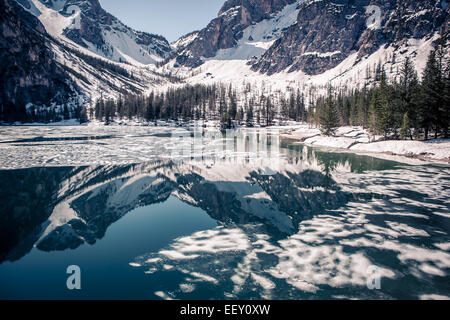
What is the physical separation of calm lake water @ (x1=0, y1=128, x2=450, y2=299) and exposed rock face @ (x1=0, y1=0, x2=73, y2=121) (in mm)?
143021

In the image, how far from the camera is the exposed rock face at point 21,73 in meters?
124

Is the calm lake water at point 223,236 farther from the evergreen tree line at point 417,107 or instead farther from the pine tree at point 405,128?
the evergreen tree line at point 417,107

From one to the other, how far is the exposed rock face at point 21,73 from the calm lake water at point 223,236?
143m

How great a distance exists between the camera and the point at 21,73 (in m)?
134

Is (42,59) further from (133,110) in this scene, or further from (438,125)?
(438,125)

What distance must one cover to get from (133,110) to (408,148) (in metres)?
128

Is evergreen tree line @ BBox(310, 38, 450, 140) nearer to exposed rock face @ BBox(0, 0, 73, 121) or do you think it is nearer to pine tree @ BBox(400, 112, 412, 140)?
pine tree @ BBox(400, 112, 412, 140)

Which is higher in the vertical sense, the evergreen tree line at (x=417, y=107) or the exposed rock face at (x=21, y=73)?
the exposed rock face at (x=21, y=73)

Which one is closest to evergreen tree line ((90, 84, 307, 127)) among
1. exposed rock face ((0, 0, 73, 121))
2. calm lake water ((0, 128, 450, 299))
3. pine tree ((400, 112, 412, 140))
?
exposed rock face ((0, 0, 73, 121))

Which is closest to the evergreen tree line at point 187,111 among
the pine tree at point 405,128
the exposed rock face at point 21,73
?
the exposed rock face at point 21,73

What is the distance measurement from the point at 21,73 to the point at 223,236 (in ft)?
582

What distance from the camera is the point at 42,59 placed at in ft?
502

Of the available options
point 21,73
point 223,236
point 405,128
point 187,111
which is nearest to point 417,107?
point 405,128
